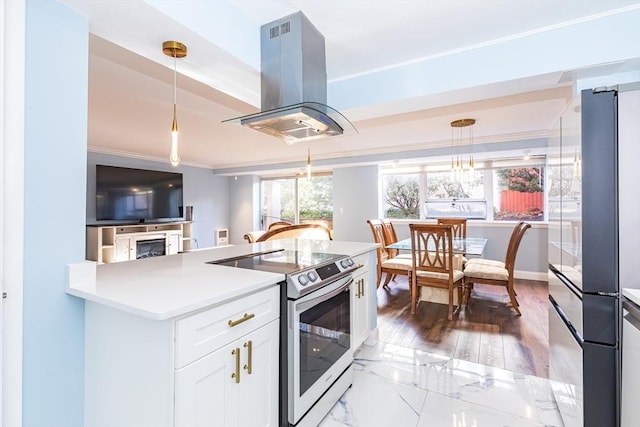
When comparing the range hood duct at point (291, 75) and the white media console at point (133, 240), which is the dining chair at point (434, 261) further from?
the white media console at point (133, 240)

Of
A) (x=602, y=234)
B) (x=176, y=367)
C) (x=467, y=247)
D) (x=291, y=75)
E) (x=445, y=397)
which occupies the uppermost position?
(x=291, y=75)

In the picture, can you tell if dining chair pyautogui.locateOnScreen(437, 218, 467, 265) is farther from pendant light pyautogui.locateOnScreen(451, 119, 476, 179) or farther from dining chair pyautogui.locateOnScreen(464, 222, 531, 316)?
dining chair pyautogui.locateOnScreen(464, 222, 531, 316)

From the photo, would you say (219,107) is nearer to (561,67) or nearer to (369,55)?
(369,55)

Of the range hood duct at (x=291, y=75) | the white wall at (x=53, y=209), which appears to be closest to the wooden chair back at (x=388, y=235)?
the range hood duct at (x=291, y=75)

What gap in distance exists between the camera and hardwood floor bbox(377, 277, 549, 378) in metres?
2.43

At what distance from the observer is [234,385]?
1.22 metres

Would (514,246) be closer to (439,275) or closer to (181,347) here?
(439,275)

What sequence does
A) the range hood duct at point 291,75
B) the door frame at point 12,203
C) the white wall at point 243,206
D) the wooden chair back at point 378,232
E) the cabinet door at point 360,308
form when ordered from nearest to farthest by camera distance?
the door frame at point 12,203
the range hood duct at point 291,75
the cabinet door at point 360,308
the wooden chair back at point 378,232
the white wall at point 243,206

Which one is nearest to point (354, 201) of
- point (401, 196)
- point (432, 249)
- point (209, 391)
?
point (401, 196)

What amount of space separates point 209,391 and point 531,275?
18.1 feet

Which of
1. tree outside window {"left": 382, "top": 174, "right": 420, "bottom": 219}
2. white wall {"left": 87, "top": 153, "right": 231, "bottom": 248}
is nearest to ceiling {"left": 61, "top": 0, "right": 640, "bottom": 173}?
tree outside window {"left": 382, "top": 174, "right": 420, "bottom": 219}

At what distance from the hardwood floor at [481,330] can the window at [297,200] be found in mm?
3298

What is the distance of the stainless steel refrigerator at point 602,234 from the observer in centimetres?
129

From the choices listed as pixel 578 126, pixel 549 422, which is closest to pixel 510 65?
pixel 578 126
